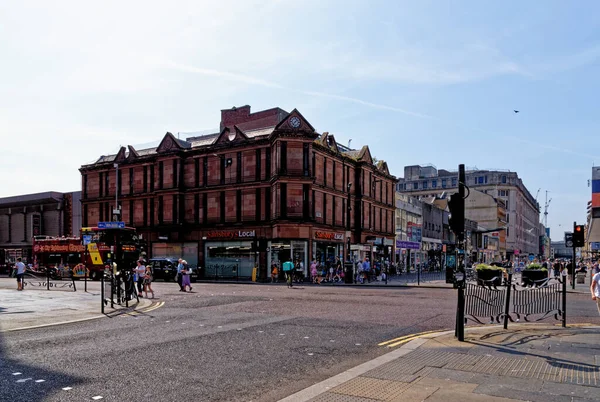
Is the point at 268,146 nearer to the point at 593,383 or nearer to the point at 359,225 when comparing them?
the point at 359,225

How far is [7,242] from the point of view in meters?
66.1

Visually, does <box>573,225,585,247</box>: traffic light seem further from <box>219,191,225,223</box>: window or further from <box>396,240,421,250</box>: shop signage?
<box>396,240,421,250</box>: shop signage

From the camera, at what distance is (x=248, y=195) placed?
4356cm

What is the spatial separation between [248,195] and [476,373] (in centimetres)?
3695

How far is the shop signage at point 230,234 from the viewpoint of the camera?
43.2 m

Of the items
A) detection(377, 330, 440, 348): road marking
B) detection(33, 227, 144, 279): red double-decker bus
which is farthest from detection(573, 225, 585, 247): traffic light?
detection(33, 227, 144, 279): red double-decker bus

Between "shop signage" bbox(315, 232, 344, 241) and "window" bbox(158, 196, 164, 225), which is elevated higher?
"window" bbox(158, 196, 164, 225)

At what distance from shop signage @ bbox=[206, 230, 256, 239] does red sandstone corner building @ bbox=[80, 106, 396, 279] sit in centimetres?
9

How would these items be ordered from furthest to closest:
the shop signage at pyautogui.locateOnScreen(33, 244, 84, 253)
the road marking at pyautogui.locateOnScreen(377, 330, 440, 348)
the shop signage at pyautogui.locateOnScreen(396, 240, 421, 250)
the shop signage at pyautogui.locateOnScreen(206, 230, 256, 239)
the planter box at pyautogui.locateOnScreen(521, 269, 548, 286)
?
the shop signage at pyautogui.locateOnScreen(396, 240, 421, 250)
the shop signage at pyautogui.locateOnScreen(206, 230, 256, 239)
the shop signage at pyautogui.locateOnScreen(33, 244, 84, 253)
the planter box at pyautogui.locateOnScreen(521, 269, 548, 286)
the road marking at pyautogui.locateOnScreen(377, 330, 440, 348)

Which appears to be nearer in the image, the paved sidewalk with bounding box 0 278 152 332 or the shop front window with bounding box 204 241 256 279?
the paved sidewalk with bounding box 0 278 152 332

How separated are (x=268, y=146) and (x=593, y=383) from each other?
121ft

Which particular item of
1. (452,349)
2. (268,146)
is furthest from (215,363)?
(268,146)

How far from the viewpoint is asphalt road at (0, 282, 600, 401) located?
22.7ft

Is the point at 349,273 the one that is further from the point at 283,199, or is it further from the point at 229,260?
the point at 229,260
